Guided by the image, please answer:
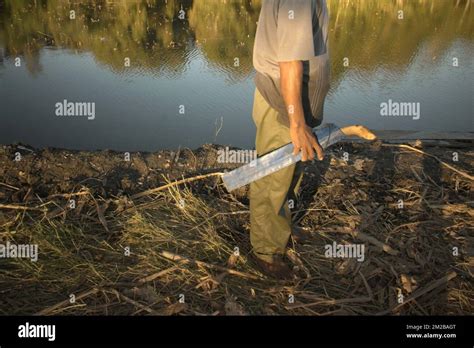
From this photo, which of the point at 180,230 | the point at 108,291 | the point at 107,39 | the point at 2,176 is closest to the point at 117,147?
the point at 2,176

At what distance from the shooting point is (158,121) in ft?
18.3

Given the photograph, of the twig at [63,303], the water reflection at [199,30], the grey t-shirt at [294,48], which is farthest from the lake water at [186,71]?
the twig at [63,303]

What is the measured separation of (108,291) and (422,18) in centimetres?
1069

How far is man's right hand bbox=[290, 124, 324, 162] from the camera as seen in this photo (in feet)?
6.93

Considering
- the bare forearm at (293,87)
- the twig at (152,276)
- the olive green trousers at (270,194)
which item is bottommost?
the twig at (152,276)

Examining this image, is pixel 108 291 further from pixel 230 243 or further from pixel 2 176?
pixel 2 176

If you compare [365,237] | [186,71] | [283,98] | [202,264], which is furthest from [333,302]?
[186,71]

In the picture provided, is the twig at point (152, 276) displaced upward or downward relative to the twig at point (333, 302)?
upward
